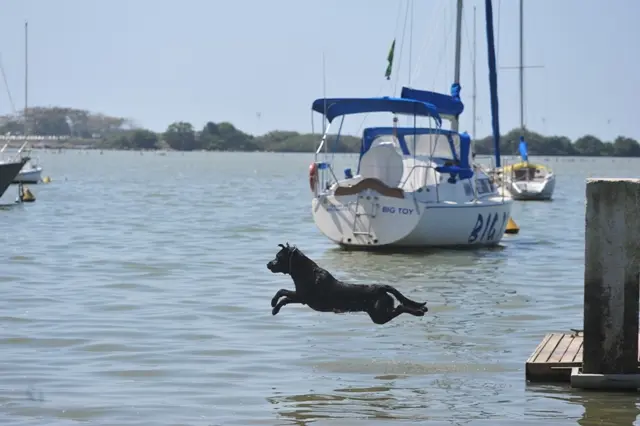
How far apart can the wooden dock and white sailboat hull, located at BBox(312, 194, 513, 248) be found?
13394 millimetres

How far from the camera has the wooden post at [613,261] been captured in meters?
12.2

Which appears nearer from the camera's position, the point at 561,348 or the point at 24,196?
the point at 561,348

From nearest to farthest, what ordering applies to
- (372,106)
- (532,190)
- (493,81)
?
(372,106) → (493,81) → (532,190)

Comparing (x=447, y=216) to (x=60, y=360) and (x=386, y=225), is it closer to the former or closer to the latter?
(x=386, y=225)

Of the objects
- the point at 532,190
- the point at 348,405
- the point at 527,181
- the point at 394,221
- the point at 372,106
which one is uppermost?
the point at 372,106

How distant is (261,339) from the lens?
56.3 ft

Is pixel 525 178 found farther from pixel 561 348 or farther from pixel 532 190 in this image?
pixel 561 348

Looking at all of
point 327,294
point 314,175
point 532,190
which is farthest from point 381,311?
point 532,190

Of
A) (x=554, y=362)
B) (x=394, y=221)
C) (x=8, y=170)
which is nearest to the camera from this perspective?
(x=554, y=362)

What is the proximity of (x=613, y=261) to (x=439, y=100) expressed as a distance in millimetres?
20336

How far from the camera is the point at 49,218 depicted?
4362cm

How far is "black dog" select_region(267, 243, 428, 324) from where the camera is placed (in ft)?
41.5

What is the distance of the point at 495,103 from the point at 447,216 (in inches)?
505

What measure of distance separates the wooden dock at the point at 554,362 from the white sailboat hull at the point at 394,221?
1339 centimetres
